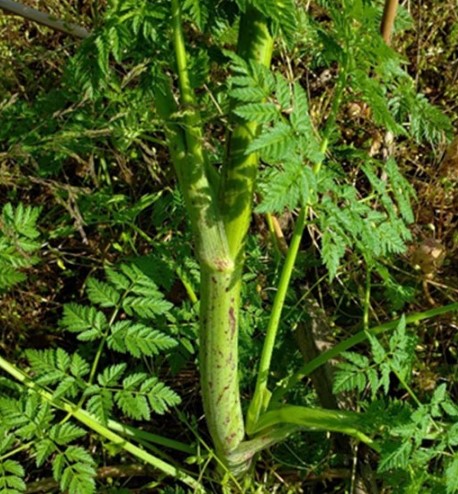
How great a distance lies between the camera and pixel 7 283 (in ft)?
5.97

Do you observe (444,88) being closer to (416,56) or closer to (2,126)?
(416,56)

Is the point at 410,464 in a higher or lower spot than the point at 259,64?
lower

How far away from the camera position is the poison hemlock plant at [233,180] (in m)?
1.49

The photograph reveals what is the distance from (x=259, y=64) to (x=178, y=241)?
84cm

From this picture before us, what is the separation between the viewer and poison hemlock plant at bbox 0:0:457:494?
1.49 m

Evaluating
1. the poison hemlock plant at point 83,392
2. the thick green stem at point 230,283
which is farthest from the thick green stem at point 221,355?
the poison hemlock plant at point 83,392

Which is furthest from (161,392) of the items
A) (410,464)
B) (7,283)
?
(410,464)

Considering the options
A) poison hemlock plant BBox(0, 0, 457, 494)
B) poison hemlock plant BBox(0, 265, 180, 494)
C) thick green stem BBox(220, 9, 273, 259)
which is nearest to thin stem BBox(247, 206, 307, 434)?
poison hemlock plant BBox(0, 0, 457, 494)

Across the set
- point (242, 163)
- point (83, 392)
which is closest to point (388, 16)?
point (242, 163)

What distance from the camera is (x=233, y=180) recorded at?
1659 millimetres

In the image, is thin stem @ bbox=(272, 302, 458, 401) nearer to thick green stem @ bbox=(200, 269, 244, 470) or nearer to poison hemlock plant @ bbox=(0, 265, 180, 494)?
thick green stem @ bbox=(200, 269, 244, 470)

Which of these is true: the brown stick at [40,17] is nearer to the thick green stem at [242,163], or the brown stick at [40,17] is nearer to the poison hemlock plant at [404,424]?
the thick green stem at [242,163]

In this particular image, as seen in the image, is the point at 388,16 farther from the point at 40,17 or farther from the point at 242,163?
the point at 40,17

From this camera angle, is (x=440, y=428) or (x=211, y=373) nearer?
(x=440, y=428)
